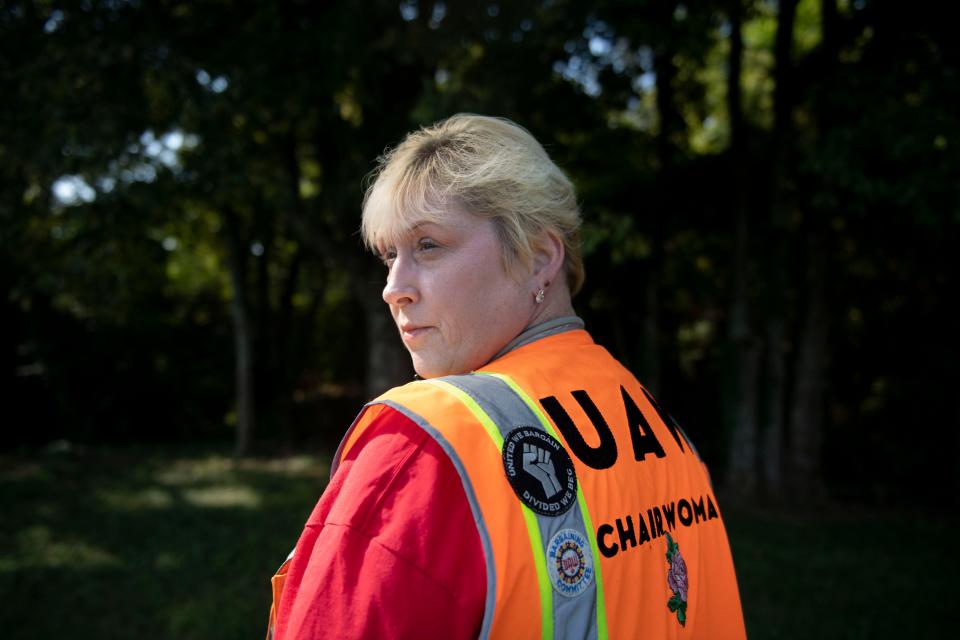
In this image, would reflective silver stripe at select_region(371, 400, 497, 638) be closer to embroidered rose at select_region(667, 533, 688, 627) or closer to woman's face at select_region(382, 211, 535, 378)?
woman's face at select_region(382, 211, 535, 378)

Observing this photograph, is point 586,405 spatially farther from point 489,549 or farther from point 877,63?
point 877,63

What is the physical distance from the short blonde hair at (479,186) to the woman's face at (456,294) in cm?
3

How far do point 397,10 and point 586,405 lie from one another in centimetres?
683

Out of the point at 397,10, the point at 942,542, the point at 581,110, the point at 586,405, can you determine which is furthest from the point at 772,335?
the point at 586,405

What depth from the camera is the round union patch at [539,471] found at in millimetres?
1148

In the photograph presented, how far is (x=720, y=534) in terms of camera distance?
163 cm

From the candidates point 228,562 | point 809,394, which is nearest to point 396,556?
point 228,562

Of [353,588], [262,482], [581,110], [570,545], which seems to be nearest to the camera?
[353,588]

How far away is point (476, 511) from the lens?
1090 millimetres

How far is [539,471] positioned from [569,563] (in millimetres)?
152

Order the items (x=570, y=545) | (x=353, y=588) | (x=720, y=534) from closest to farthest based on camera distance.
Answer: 1. (x=353, y=588)
2. (x=570, y=545)
3. (x=720, y=534)

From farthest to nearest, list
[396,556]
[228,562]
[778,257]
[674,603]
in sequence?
1. [778,257]
2. [228,562]
3. [674,603]
4. [396,556]

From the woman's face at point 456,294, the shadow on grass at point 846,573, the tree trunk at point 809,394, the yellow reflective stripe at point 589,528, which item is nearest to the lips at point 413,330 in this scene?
the woman's face at point 456,294

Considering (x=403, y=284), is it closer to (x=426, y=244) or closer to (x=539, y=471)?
(x=426, y=244)
